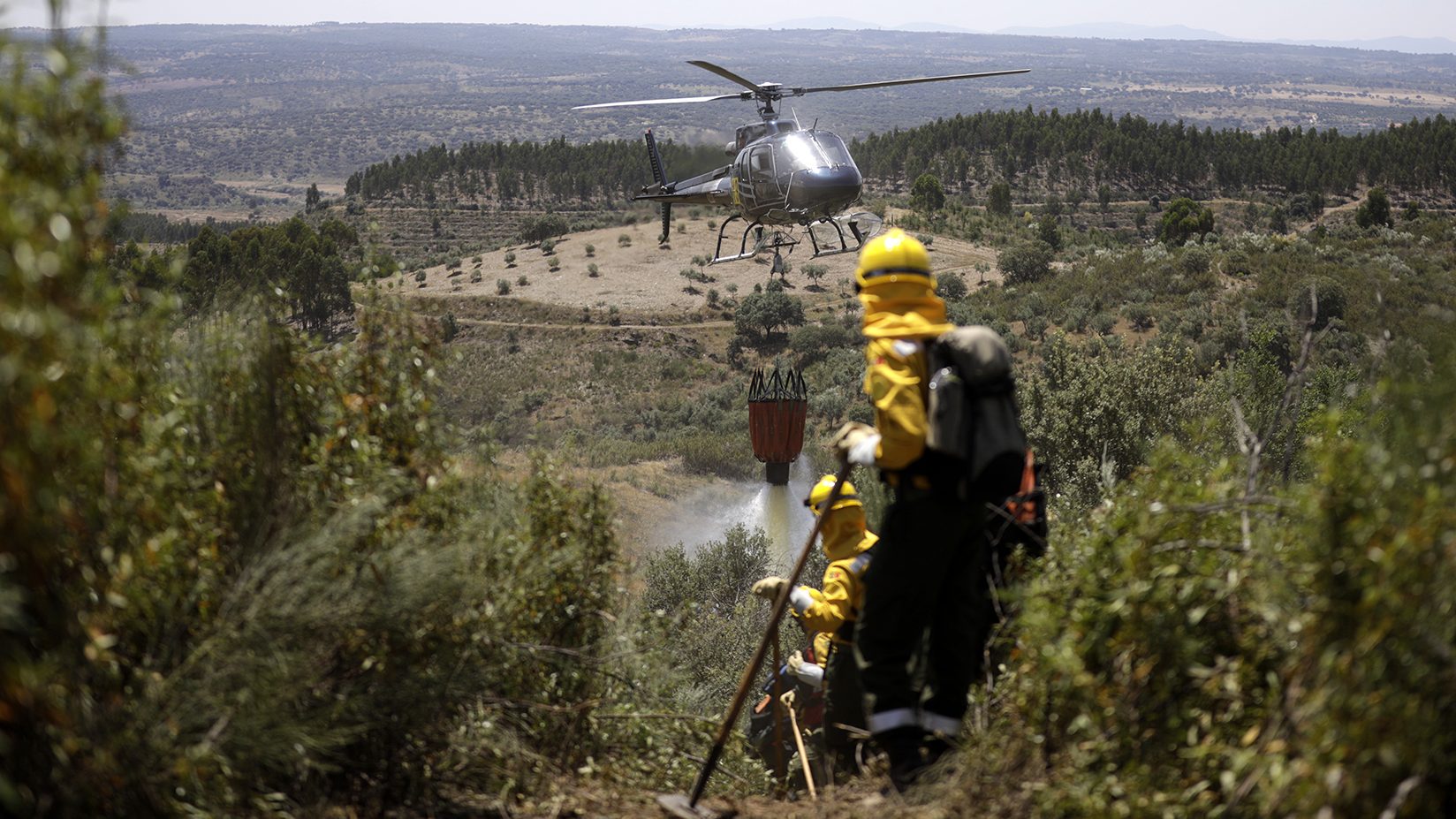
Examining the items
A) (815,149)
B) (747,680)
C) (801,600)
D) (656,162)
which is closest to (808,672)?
(801,600)

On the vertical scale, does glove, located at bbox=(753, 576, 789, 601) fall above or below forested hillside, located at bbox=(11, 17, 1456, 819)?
below

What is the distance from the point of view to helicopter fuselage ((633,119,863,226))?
16469mm

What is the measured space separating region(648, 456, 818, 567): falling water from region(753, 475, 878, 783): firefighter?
14405mm

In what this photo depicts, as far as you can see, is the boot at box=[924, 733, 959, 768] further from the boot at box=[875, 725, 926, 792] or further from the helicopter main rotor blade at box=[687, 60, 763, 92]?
the helicopter main rotor blade at box=[687, 60, 763, 92]

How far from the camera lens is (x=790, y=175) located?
16516 millimetres

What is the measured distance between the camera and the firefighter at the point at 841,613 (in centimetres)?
543

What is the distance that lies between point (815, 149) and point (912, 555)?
13.3 meters

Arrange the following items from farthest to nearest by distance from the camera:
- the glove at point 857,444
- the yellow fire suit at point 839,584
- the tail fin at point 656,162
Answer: the tail fin at point 656,162 → the yellow fire suit at point 839,584 → the glove at point 857,444

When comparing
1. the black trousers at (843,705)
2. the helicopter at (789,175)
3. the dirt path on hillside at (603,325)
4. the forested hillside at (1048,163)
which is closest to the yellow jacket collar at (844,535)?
the black trousers at (843,705)

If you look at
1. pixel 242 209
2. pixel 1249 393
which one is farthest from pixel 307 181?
pixel 1249 393

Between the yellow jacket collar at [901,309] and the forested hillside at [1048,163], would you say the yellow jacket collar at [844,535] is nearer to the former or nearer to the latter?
the yellow jacket collar at [901,309]

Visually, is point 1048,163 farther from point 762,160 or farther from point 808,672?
point 808,672

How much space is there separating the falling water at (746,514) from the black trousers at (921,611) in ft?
51.8

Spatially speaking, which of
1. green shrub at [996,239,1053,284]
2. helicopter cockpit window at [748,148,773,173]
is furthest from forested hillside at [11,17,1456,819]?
green shrub at [996,239,1053,284]
